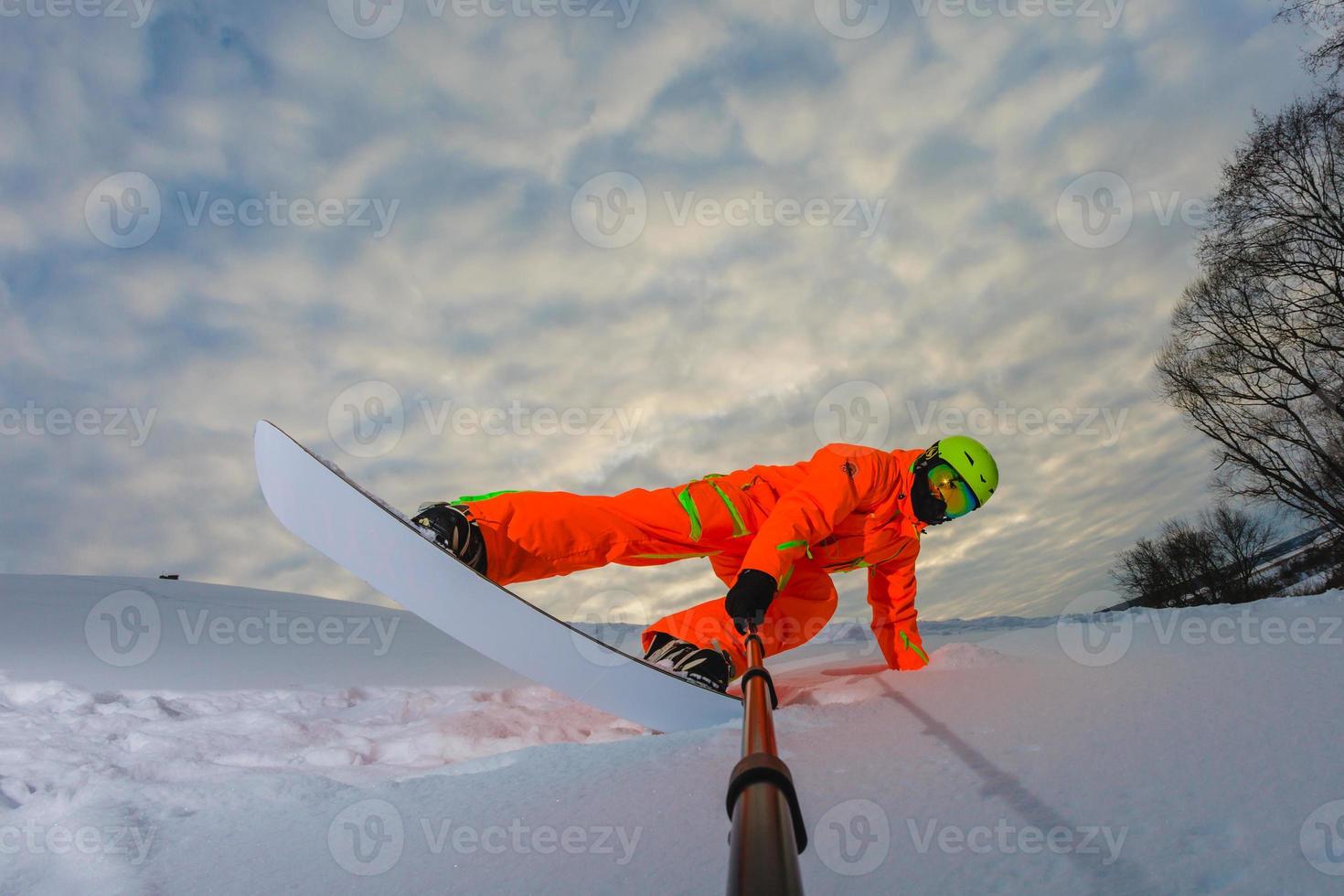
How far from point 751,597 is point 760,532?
341 mm

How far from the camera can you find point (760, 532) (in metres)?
2.76

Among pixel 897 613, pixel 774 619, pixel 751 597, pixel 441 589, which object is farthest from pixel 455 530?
pixel 897 613

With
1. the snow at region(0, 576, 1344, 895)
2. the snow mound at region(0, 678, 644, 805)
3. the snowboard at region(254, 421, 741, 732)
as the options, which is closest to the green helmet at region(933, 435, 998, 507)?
the snow at region(0, 576, 1344, 895)

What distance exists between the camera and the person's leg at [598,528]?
2939 mm

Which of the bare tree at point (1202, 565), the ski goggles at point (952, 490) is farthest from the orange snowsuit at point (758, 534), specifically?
the bare tree at point (1202, 565)

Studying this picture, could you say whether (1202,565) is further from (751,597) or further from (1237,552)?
(751,597)

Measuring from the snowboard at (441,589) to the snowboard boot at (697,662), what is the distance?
297 mm

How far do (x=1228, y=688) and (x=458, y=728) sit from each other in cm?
240

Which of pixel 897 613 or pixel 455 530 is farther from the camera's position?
pixel 897 613

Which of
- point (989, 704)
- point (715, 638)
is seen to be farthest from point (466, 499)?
point (989, 704)

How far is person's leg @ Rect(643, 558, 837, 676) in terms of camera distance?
3.10 m

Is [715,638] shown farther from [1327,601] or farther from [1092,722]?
[1327,601]

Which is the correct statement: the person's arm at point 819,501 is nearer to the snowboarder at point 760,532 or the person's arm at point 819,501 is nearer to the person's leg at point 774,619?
the snowboarder at point 760,532

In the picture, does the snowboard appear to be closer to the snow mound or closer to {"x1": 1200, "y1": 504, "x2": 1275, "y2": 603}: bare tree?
the snow mound
